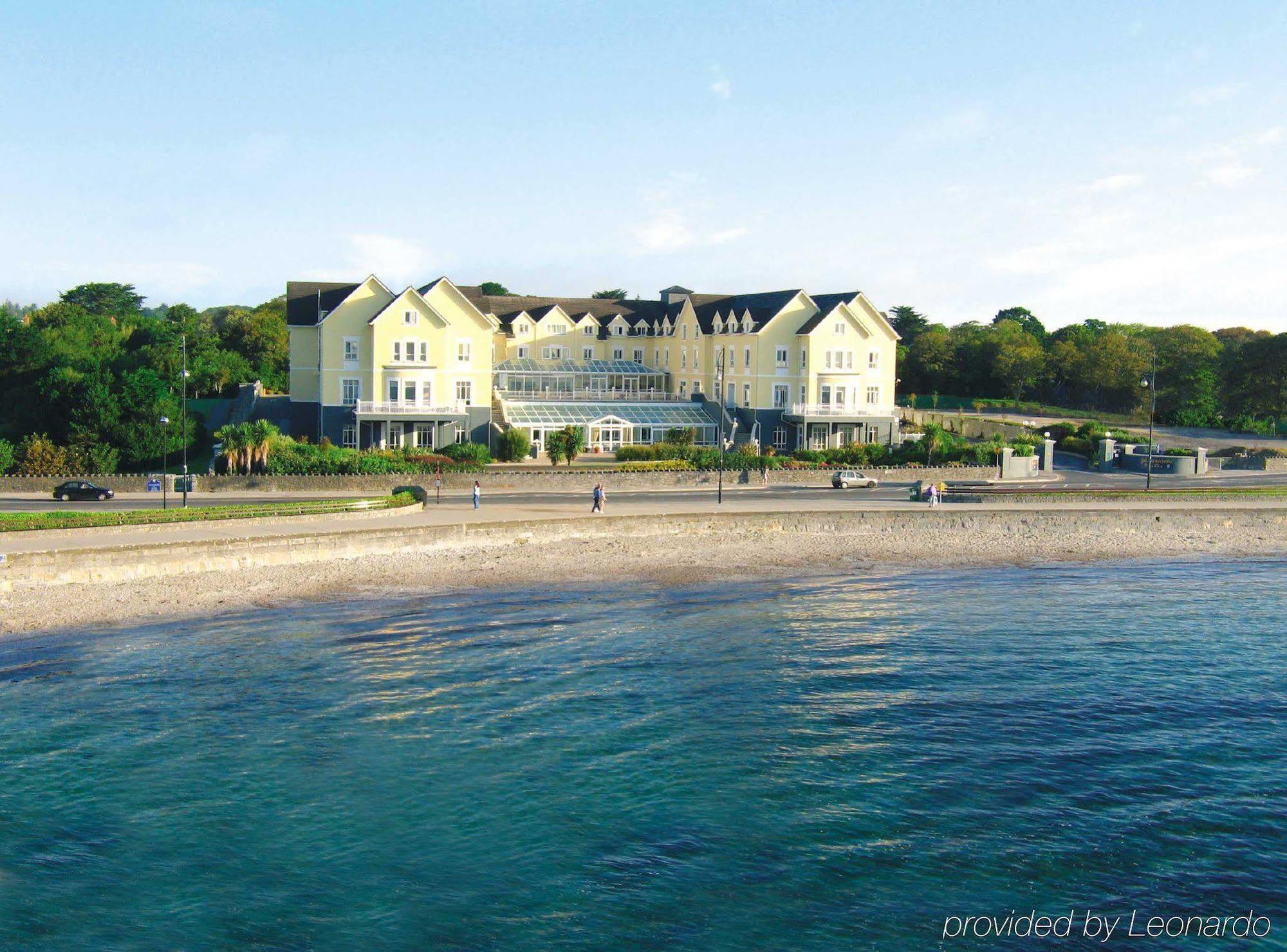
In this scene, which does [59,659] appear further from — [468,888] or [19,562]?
[468,888]

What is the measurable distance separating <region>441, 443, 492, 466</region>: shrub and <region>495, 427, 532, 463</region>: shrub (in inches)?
96.0

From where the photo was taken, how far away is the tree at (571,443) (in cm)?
6794

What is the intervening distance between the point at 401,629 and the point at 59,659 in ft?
28.2

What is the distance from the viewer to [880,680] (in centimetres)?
2797

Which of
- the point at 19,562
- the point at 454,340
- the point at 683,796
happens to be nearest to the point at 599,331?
the point at 454,340

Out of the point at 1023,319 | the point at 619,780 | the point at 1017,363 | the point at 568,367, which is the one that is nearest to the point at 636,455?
the point at 568,367

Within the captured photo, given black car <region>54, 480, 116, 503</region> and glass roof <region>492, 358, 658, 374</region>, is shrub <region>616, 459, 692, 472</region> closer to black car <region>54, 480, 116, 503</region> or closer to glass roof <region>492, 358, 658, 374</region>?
glass roof <region>492, 358, 658, 374</region>

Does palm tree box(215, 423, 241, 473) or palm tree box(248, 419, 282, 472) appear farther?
palm tree box(248, 419, 282, 472)

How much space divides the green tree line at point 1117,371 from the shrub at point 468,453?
57378 mm

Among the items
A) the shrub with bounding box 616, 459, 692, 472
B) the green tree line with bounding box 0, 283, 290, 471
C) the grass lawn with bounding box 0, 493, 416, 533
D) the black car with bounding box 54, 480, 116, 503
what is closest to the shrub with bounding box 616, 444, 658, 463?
the shrub with bounding box 616, 459, 692, 472

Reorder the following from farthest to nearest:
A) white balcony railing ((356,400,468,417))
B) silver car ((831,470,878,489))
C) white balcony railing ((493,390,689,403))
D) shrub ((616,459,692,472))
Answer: white balcony railing ((493,390,689,403)) → white balcony railing ((356,400,468,417)) → shrub ((616,459,692,472)) → silver car ((831,470,878,489))

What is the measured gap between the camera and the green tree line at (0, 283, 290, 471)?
70.2 metres

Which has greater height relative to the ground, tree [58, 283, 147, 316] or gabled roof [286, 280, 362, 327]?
tree [58, 283, 147, 316]

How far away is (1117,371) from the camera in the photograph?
101m
